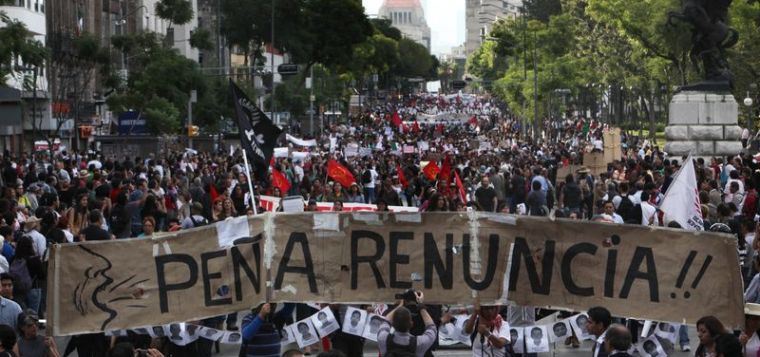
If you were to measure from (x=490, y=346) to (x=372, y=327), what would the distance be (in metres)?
0.96

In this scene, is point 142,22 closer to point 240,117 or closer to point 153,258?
point 240,117

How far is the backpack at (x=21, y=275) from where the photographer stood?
58.0ft

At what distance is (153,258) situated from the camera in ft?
41.1

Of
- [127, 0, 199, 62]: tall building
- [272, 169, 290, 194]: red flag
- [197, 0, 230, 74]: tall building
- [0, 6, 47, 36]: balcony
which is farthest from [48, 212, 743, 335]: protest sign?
[127, 0, 199, 62]: tall building

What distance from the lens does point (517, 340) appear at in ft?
43.9

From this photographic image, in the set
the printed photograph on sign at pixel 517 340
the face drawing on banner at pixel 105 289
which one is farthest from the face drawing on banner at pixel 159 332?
the printed photograph on sign at pixel 517 340

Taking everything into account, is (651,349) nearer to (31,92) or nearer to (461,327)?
(461,327)

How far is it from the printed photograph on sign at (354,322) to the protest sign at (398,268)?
850 millimetres

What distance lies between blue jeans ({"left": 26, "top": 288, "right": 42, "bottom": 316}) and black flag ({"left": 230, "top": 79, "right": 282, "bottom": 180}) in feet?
9.00

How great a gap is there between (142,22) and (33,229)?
73616 millimetres

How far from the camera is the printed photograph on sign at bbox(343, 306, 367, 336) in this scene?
1368 cm

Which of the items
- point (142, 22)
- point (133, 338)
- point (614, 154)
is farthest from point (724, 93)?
point (142, 22)

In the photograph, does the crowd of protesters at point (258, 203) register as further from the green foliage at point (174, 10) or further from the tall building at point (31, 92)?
the green foliage at point (174, 10)

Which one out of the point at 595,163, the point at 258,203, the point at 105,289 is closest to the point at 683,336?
the point at 105,289
